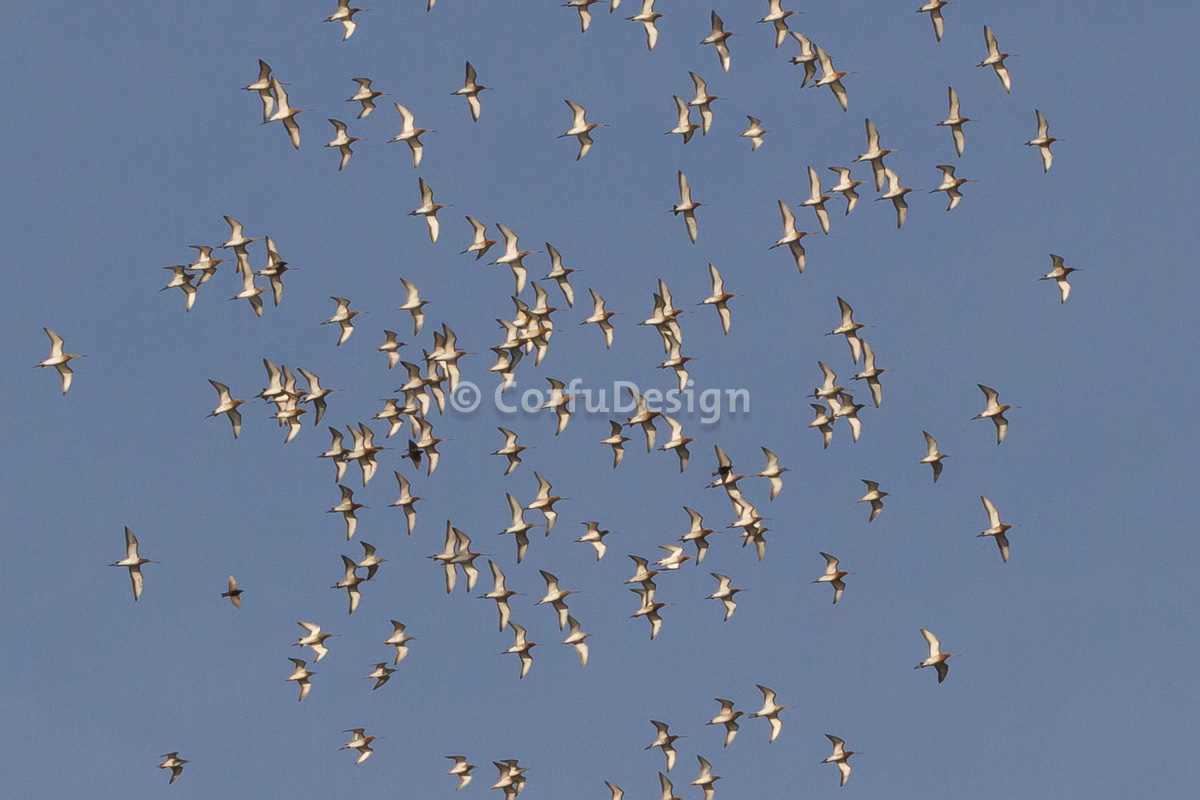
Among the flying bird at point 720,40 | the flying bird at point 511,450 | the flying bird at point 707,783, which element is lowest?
the flying bird at point 707,783

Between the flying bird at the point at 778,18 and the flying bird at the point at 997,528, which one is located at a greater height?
the flying bird at the point at 778,18

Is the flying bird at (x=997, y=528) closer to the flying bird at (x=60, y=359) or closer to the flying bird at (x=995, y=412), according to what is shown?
the flying bird at (x=995, y=412)

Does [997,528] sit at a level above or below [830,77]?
below

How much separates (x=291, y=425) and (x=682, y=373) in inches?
603

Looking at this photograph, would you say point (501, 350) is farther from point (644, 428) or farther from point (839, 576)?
point (839, 576)

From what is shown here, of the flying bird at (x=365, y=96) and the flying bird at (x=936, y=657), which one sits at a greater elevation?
the flying bird at (x=365, y=96)

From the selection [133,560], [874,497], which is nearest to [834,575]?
[874,497]

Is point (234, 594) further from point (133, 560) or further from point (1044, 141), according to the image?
point (1044, 141)

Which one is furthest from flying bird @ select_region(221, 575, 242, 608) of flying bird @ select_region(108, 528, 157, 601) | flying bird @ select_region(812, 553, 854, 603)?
flying bird @ select_region(812, 553, 854, 603)

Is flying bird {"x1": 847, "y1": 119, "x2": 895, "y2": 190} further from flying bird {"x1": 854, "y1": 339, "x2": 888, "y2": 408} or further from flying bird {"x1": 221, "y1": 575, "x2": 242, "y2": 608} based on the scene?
flying bird {"x1": 221, "y1": 575, "x2": 242, "y2": 608}

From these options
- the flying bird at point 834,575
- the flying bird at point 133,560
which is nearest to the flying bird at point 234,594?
the flying bird at point 133,560

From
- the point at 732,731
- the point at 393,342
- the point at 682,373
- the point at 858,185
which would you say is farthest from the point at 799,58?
the point at 732,731

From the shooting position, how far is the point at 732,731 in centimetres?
9575

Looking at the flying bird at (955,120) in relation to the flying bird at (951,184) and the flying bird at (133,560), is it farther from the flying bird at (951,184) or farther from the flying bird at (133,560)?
the flying bird at (133,560)
